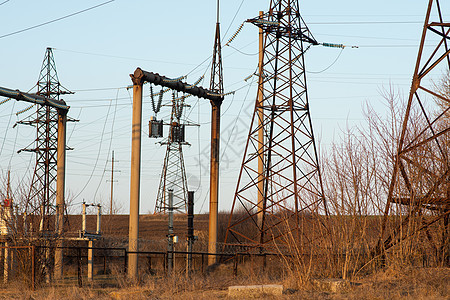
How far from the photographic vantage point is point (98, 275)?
1013 inches

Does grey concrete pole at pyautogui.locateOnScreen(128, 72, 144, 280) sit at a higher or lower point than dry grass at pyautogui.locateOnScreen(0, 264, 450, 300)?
higher

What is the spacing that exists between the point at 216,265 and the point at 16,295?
10.5 metres

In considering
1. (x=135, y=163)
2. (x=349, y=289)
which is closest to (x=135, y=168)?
(x=135, y=163)

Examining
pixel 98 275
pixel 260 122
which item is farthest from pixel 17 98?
pixel 260 122

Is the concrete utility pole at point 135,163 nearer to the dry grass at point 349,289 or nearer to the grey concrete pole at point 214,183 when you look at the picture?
the grey concrete pole at point 214,183

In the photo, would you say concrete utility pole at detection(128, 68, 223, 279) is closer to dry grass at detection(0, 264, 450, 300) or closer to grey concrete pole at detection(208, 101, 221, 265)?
grey concrete pole at detection(208, 101, 221, 265)

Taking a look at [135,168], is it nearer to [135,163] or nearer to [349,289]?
[135,163]

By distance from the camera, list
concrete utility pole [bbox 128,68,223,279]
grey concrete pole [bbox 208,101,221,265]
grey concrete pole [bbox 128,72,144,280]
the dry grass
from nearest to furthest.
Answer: the dry grass → concrete utility pole [bbox 128,68,223,279] → grey concrete pole [bbox 128,72,144,280] → grey concrete pole [bbox 208,101,221,265]

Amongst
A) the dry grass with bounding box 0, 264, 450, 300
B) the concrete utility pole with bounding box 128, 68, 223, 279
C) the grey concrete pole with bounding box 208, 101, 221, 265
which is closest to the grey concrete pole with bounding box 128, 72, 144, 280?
the concrete utility pole with bounding box 128, 68, 223, 279

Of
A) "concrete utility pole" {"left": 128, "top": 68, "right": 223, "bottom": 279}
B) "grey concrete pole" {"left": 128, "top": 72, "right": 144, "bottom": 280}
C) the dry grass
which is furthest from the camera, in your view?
"grey concrete pole" {"left": 128, "top": 72, "right": 144, "bottom": 280}

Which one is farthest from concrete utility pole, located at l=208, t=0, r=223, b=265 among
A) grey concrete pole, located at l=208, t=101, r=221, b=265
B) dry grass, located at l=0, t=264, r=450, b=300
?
dry grass, located at l=0, t=264, r=450, b=300

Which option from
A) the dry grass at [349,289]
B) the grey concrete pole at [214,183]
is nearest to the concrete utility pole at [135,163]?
the grey concrete pole at [214,183]

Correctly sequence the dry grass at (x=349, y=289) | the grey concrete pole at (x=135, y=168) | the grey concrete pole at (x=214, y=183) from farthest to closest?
the grey concrete pole at (x=214, y=183) → the grey concrete pole at (x=135, y=168) → the dry grass at (x=349, y=289)

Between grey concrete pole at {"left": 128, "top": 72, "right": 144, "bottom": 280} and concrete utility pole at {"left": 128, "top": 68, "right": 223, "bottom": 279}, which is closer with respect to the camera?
concrete utility pole at {"left": 128, "top": 68, "right": 223, "bottom": 279}
